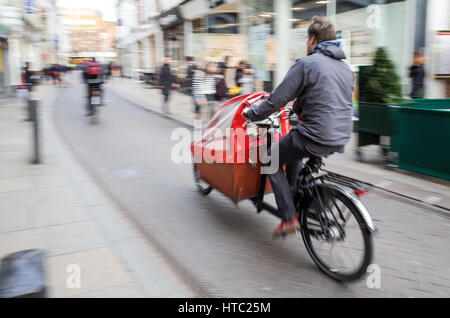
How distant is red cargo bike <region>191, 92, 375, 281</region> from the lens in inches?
118

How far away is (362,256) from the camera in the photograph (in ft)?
9.70

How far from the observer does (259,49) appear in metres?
15.4

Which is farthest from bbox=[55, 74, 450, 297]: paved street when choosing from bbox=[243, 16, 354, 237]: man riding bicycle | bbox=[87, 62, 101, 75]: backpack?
bbox=[87, 62, 101, 75]: backpack

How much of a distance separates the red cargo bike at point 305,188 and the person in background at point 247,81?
33.2 feet

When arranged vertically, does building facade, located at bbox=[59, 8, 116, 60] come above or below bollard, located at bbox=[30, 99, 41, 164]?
above

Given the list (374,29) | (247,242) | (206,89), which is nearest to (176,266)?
(247,242)

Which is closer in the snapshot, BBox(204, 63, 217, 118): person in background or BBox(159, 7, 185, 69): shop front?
BBox(204, 63, 217, 118): person in background

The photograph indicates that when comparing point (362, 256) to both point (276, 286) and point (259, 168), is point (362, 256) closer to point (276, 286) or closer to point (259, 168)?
point (276, 286)

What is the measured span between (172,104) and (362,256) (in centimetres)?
1522

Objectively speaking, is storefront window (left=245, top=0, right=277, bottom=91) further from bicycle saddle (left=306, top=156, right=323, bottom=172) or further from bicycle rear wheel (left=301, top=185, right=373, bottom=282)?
bicycle rear wheel (left=301, top=185, right=373, bottom=282)

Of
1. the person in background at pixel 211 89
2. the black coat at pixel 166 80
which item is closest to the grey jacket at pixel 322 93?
the person in background at pixel 211 89

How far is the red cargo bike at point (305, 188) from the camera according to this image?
300 centimetres

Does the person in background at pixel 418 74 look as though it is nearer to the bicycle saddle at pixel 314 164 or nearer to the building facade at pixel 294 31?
the building facade at pixel 294 31
